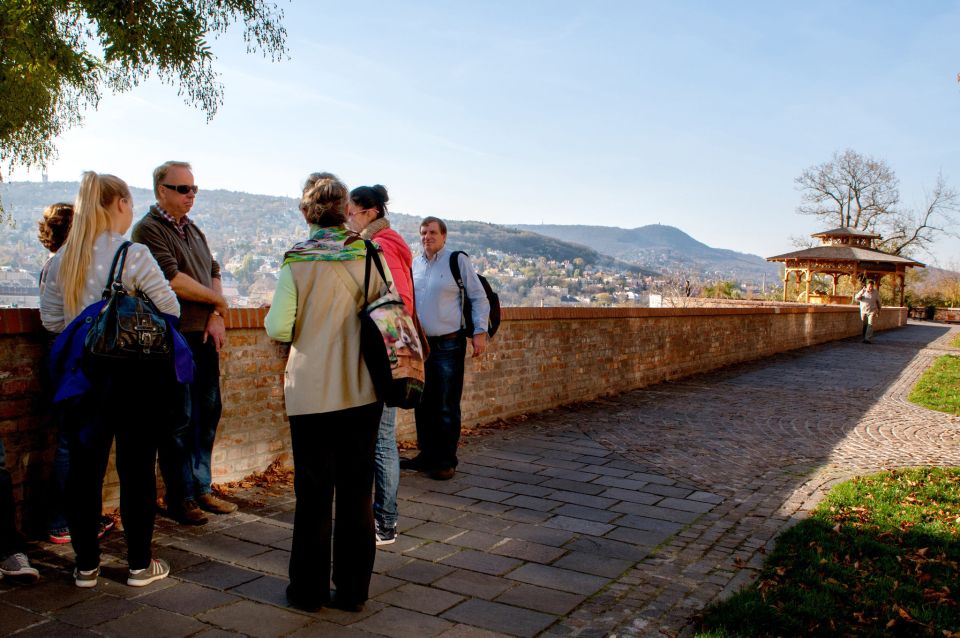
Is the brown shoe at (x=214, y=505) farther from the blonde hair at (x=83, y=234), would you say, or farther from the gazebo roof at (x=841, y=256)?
the gazebo roof at (x=841, y=256)

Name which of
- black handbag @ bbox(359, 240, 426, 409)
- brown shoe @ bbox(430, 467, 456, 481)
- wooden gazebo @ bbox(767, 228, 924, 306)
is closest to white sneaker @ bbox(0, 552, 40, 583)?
black handbag @ bbox(359, 240, 426, 409)

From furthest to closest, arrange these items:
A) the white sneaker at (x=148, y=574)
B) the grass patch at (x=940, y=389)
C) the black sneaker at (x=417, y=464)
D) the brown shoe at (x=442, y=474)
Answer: the grass patch at (x=940, y=389) < the black sneaker at (x=417, y=464) < the brown shoe at (x=442, y=474) < the white sneaker at (x=148, y=574)

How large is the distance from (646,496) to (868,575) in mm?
1798

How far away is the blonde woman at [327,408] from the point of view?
3.33m

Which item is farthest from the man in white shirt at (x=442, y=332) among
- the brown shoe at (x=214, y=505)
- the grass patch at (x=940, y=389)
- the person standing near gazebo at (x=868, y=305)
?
the person standing near gazebo at (x=868, y=305)

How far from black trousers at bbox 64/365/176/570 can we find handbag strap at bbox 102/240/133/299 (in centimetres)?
34

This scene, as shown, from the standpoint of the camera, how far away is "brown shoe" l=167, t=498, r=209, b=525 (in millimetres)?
4473

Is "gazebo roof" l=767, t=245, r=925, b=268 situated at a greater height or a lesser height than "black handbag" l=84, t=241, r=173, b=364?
greater

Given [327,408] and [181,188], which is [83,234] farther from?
[327,408]

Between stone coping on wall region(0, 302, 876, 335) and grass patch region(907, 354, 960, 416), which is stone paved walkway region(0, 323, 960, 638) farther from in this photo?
grass patch region(907, 354, 960, 416)

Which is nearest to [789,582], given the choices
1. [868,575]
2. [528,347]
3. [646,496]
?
[868,575]

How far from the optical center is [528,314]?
8984mm

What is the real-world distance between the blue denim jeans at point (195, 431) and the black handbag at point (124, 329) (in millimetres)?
1021

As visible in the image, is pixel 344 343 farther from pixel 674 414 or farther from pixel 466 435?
pixel 674 414
